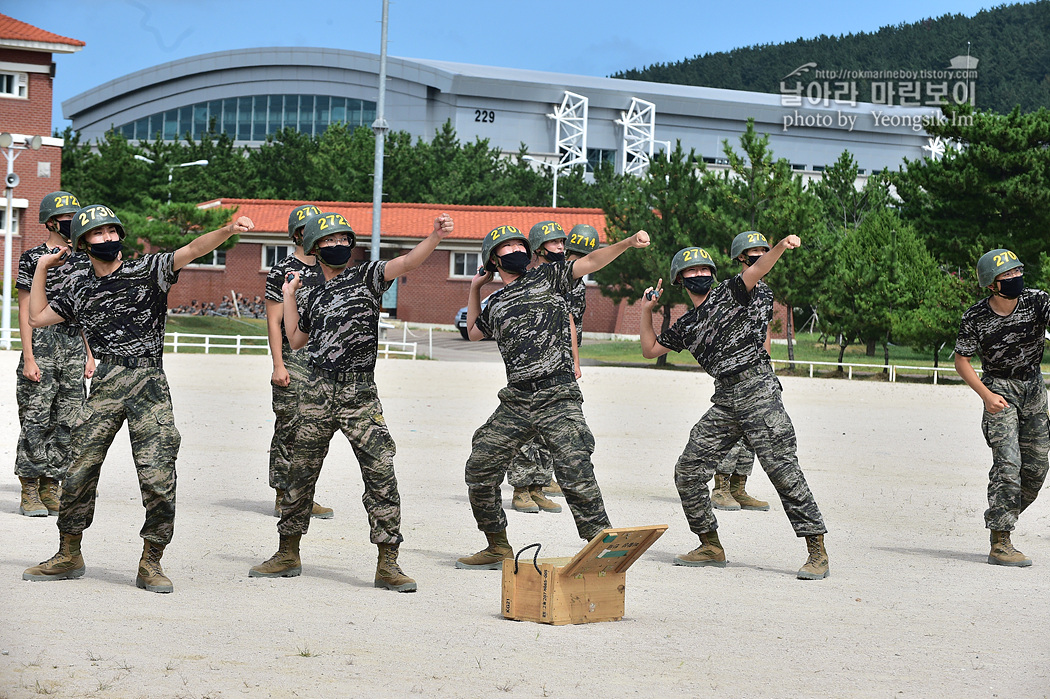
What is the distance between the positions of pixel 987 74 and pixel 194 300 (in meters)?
130

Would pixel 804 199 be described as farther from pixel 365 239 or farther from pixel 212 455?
pixel 212 455

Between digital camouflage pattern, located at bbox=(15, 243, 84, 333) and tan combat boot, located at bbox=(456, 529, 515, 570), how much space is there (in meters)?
2.86

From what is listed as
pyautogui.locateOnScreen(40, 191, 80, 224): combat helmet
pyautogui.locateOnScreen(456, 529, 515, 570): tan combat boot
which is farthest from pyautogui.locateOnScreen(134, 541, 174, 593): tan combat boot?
pyautogui.locateOnScreen(40, 191, 80, 224): combat helmet

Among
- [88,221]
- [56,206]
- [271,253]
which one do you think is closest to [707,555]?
[88,221]

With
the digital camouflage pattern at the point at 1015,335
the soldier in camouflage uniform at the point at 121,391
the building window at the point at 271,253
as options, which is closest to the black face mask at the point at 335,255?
the soldier in camouflage uniform at the point at 121,391

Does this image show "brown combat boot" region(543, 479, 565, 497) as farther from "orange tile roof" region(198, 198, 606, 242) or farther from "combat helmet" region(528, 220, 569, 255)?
"orange tile roof" region(198, 198, 606, 242)

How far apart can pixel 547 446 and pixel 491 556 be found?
1031 millimetres

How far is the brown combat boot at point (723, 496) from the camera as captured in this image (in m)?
11.1

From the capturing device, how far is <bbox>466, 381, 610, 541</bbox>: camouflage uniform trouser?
733 centimetres

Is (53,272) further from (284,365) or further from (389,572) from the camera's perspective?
(389,572)

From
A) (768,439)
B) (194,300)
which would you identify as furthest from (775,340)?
(768,439)

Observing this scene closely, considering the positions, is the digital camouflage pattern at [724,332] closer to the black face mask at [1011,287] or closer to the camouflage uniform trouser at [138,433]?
the black face mask at [1011,287]

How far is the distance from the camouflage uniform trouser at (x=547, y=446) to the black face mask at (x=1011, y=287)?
336 centimetres

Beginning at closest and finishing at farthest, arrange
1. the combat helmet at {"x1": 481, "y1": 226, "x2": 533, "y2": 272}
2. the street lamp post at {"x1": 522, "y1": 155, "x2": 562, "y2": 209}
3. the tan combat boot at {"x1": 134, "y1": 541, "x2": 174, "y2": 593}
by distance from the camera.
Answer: the tan combat boot at {"x1": 134, "y1": 541, "x2": 174, "y2": 593}
the combat helmet at {"x1": 481, "y1": 226, "x2": 533, "y2": 272}
the street lamp post at {"x1": 522, "y1": 155, "x2": 562, "y2": 209}
